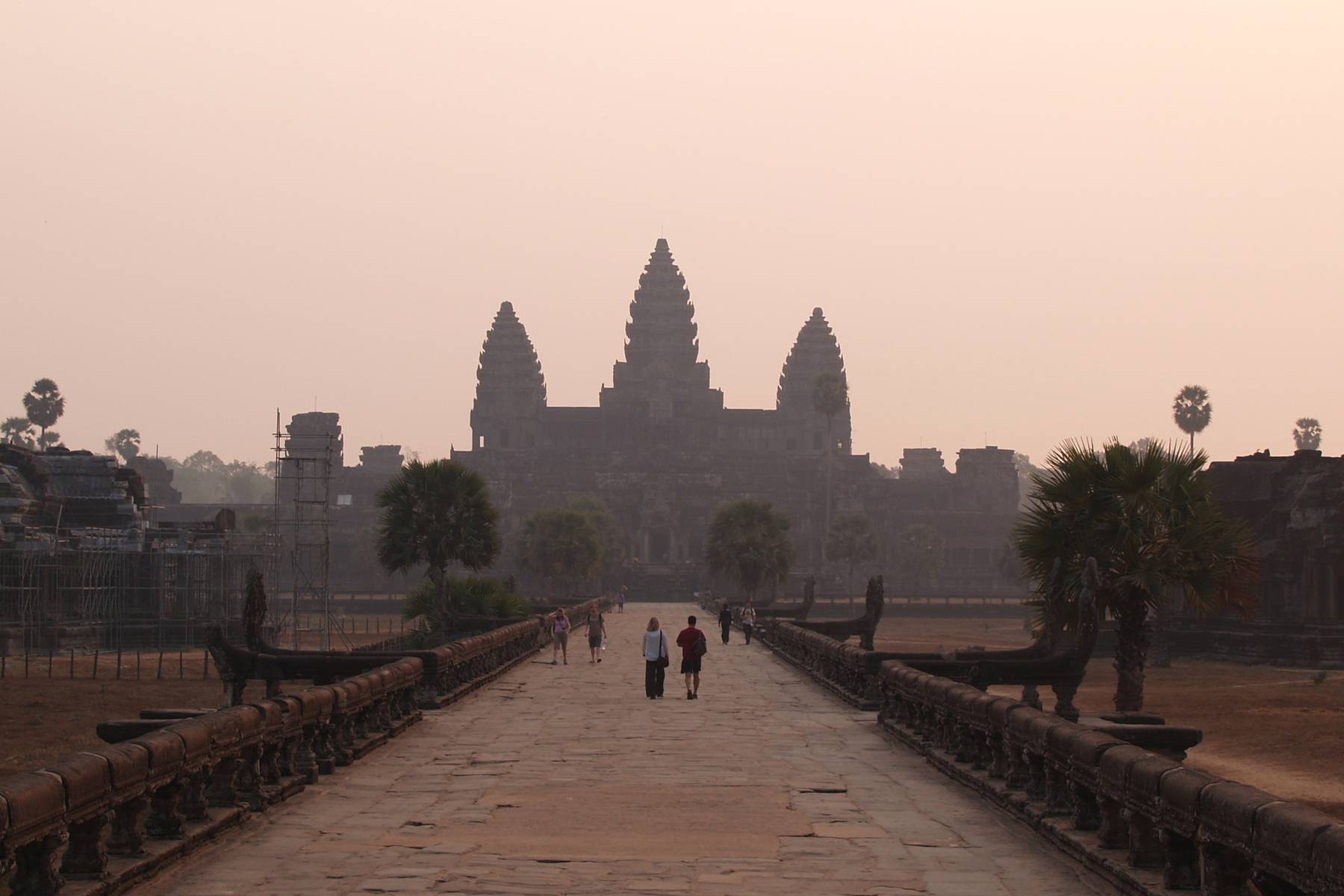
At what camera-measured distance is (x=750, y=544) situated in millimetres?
78625

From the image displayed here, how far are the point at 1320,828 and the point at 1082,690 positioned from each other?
1400 inches

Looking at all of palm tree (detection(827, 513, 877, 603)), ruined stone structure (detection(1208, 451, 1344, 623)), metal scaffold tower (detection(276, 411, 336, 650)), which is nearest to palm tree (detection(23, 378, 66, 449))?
metal scaffold tower (detection(276, 411, 336, 650))

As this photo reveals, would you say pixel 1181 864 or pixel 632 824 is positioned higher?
pixel 1181 864

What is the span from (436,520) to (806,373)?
124448mm

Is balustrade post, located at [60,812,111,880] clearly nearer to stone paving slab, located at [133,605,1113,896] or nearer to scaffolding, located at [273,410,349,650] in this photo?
stone paving slab, located at [133,605,1113,896]

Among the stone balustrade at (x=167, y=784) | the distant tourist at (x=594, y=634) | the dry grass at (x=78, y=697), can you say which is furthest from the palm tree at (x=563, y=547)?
the stone balustrade at (x=167, y=784)

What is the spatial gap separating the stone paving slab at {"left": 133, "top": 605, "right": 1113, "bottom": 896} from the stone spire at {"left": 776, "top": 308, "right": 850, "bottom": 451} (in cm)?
14977

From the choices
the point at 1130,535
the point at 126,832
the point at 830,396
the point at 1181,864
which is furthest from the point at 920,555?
the point at 126,832

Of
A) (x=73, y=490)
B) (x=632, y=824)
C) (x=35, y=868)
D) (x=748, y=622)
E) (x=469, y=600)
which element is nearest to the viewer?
(x=35, y=868)

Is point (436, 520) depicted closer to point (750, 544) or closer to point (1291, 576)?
point (1291, 576)

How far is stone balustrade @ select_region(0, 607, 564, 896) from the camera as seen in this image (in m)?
8.34

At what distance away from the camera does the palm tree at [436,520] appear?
4862 centimetres

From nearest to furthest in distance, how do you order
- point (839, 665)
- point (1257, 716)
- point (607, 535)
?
point (839, 665) < point (1257, 716) < point (607, 535)

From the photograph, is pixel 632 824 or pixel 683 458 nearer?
pixel 632 824
